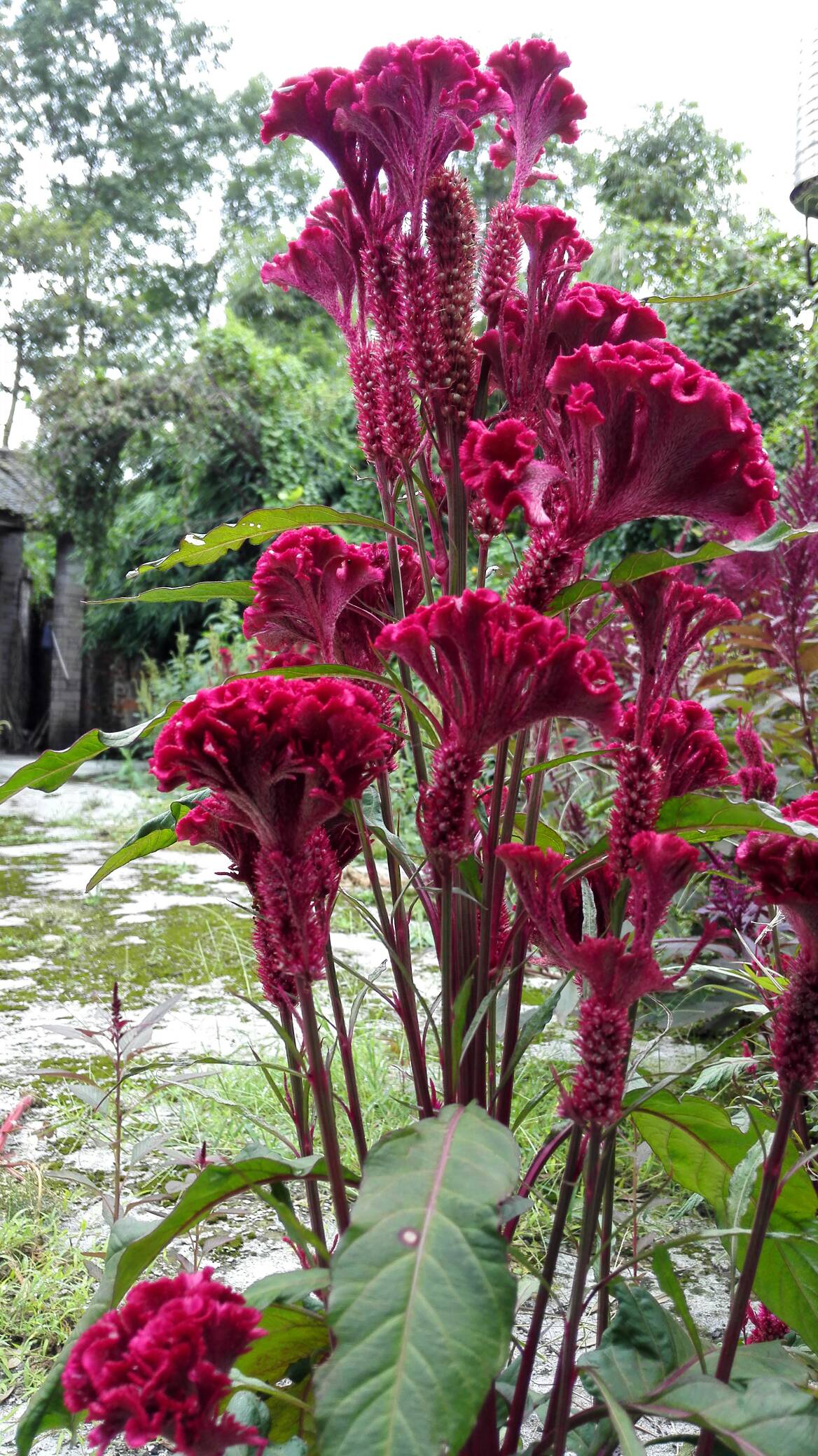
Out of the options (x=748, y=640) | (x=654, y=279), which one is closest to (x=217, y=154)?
(x=654, y=279)

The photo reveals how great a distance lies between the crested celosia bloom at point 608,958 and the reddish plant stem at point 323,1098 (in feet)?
0.55

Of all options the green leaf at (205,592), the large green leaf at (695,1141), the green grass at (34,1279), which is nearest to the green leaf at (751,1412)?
the large green leaf at (695,1141)

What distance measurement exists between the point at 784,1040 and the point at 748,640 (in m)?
1.25

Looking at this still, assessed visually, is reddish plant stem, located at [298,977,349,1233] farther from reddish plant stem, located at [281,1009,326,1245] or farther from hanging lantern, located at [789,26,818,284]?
hanging lantern, located at [789,26,818,284]

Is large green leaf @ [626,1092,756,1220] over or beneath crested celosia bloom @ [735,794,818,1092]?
beneath

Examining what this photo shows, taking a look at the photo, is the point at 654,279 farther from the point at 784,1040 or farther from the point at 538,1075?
the point at 784,1040

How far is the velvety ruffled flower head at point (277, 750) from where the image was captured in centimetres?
61

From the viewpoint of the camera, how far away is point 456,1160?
569mm

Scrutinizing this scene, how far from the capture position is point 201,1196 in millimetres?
723

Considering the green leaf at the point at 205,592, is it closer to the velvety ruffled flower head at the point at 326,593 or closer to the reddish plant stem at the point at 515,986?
the velvety ruffled flower head at the point at 326,593

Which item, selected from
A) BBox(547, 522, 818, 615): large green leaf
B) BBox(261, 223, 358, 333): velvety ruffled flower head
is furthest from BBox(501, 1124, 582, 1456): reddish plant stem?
BBox(261, 223, 358, 333): velvety ruffled flower head

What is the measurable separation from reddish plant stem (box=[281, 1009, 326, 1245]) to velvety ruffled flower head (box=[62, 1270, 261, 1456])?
27 cm

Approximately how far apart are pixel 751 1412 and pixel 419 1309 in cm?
26

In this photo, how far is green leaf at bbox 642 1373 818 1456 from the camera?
588 millimetres
